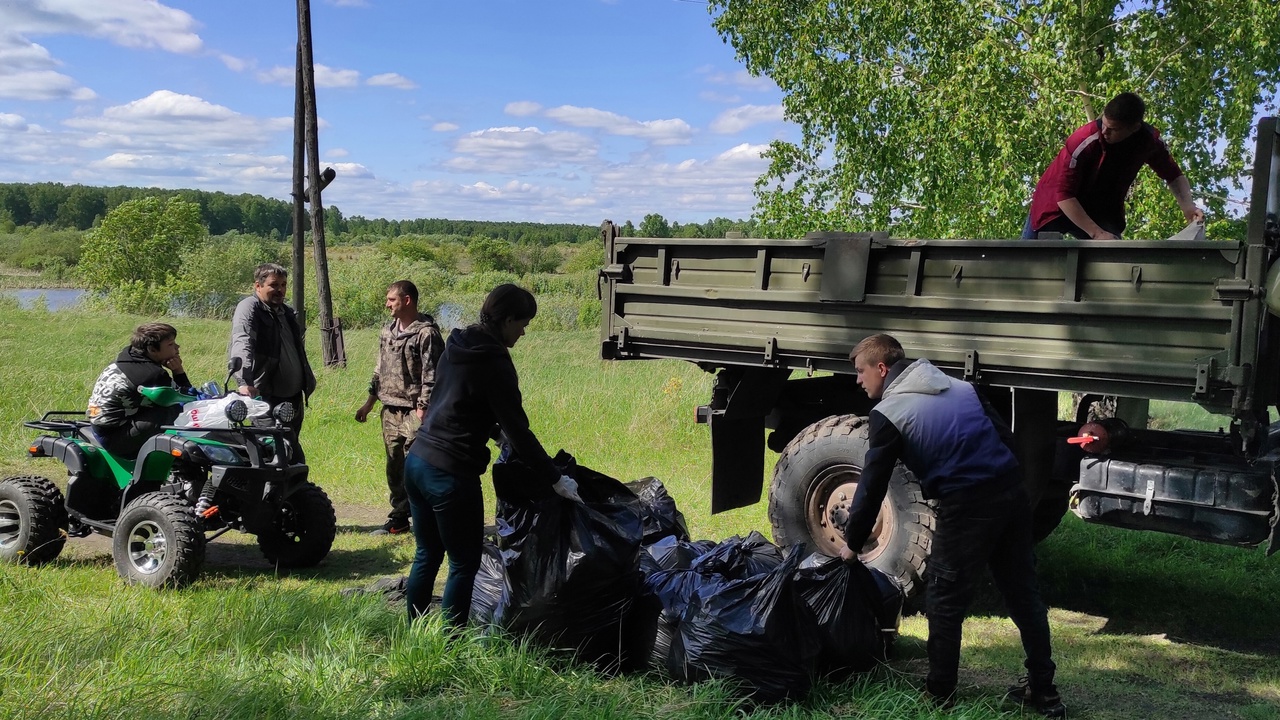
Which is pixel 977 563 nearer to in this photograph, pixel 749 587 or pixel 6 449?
pixel 749 587

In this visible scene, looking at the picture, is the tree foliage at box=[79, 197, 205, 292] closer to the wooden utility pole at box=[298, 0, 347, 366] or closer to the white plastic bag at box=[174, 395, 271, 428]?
the wooden utility pole at box=[298, 0, 347, 366]

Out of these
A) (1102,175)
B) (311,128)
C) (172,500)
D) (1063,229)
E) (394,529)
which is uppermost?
(311,128)

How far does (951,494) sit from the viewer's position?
3855 mm

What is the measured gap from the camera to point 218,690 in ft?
11.1

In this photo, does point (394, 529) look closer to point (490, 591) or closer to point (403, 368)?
point (403, 368)

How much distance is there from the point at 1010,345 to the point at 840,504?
1.20 metres

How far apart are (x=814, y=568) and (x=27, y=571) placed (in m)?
4.28

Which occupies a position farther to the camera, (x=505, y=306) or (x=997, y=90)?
(x=997, y=90)

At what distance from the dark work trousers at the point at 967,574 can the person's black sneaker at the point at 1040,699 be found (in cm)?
2

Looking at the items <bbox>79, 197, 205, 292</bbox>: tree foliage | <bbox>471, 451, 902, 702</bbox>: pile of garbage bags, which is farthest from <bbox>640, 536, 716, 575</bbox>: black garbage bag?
<bbox>79, 197, 205, 292</bbox>: tree foliage

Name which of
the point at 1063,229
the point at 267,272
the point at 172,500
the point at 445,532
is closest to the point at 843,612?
the point at 445,532

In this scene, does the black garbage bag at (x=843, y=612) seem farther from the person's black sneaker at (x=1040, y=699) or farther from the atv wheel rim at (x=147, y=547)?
the atv wheel rim at (x=147, y=547)

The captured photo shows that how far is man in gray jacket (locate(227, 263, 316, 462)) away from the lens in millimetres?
6309

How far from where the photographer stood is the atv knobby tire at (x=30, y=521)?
19.0 feet
